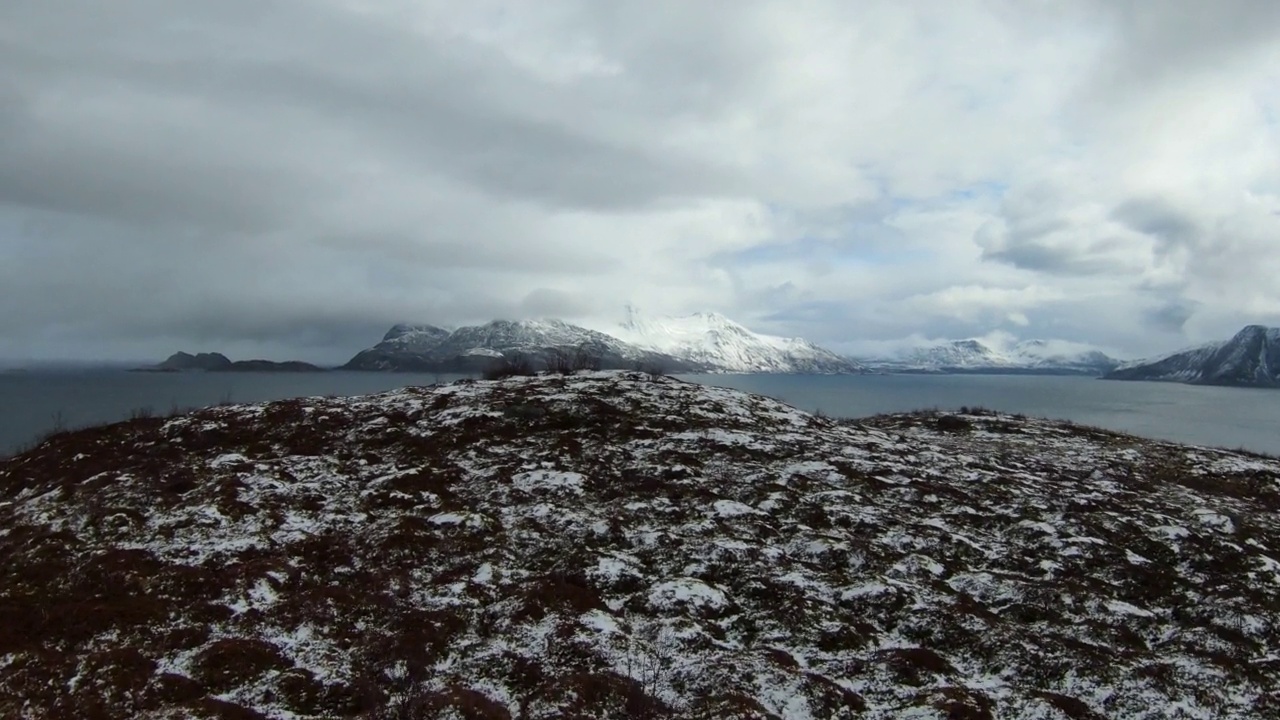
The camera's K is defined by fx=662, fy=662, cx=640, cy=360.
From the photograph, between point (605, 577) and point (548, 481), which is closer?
point (605, 577)

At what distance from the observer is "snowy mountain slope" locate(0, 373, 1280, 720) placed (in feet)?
39.8

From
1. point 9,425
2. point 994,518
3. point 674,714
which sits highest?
point 994,518

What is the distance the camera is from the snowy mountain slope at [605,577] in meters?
12.1

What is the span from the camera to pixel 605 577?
16.6 meters

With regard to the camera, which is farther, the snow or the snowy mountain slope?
the snow

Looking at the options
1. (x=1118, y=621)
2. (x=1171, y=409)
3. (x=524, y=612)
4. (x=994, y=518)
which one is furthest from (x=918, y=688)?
(x=1171, y=409)

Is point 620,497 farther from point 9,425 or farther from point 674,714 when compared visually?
point 9,425

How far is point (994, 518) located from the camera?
21.7m

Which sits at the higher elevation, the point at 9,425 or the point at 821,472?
the point at 821,472

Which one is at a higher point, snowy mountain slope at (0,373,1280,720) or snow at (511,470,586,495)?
snow at (511,470,586,495)

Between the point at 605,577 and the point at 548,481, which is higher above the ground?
the point at 548,481

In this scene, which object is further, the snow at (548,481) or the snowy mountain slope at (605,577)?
the snow at (548,481)

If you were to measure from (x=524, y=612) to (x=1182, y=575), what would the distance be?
702 inches

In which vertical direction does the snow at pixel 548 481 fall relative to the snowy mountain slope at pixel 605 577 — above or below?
above
